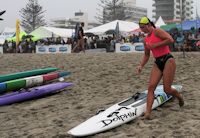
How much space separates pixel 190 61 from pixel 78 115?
7.32 meters

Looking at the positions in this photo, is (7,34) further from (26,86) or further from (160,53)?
(160,53)

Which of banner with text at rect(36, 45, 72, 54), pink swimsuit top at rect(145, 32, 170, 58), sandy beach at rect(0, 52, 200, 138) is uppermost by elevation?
pink swimsuit top at rect(145, 32, 170, 58)

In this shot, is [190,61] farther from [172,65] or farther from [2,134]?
[2,134]

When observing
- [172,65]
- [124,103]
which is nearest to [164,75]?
[172,65]

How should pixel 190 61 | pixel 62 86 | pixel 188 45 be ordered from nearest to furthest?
pixel 62 86, pixel 190 61, pixel 188 45

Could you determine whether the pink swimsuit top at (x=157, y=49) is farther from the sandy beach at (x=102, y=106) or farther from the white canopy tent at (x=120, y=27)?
the white canopy tent at (x=120, y=27)

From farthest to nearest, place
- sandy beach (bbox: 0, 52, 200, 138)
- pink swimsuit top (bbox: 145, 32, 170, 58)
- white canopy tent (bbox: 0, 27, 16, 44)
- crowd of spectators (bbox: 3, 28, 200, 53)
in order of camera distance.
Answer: white canopy tent (bbox: 0, 27, 16, 44) < crowd of spectators (bbox: 3, 28, 200, 53) < pink swimsuit top (bbox: 145, 32, 170, 58) < sandy beach (bbox: 0, 52, 200, 138)

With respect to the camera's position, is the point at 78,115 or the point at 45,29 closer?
the point at 78,115

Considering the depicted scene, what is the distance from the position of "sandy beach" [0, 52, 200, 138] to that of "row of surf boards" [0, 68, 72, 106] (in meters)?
0.17

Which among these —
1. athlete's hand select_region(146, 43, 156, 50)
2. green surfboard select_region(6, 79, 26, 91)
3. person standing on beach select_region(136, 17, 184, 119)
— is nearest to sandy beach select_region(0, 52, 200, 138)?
person standing on beach select_region(136, 17, 184, 119)

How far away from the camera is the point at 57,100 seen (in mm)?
9047

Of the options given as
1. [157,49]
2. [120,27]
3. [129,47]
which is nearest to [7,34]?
[120,27]

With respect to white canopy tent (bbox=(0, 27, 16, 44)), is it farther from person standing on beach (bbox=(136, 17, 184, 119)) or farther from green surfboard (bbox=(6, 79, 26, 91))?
person standing on beach (bbox=(136, 17, 184, 119))

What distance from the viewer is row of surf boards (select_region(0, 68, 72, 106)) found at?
30.3ft
